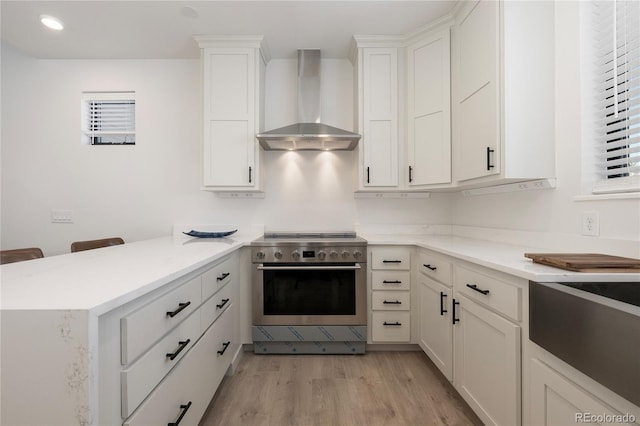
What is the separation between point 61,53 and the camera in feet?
9.20

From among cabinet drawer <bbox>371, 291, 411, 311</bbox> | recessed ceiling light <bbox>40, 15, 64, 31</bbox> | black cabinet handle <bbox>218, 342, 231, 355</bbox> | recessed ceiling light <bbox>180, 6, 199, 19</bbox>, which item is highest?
recessed ceiling light <bbox>40, 15, 64, 31</bbox>

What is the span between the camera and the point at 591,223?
1.48 meters

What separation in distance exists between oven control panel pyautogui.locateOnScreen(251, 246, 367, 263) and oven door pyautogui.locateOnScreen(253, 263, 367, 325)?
0.14ft

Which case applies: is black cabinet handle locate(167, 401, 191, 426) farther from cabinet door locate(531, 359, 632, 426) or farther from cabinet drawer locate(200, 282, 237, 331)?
cabinet door locate(531, 359, 632, 426)

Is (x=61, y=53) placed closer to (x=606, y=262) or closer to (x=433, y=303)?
(x=433, y=303)

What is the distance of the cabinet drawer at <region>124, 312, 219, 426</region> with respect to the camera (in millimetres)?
1003

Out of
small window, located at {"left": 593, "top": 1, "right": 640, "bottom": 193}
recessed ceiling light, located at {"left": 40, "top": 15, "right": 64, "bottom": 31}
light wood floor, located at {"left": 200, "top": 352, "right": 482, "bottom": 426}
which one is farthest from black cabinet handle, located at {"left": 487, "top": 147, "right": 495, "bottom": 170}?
recessed ceiling light, located at {"left": 40, "top": 15, "right": 64, "bottom": 31}

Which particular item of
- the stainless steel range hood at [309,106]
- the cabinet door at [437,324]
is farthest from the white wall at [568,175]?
the stainless steel range hood at [309,106]

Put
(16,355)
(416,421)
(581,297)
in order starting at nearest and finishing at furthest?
(16,355), (581,297), (416,421)

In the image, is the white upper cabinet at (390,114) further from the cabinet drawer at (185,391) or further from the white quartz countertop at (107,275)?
the cabinet drawer at (185,391)

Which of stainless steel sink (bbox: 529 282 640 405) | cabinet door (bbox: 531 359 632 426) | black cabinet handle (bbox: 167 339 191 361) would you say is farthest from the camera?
black cabinet handle (bbox: 167 339 191 361)

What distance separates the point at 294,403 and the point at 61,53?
380 cm

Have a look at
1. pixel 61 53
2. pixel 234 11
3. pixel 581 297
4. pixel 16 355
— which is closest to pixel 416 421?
pixel 581 297

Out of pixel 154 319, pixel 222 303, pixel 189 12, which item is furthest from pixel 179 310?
pixel 189 12
